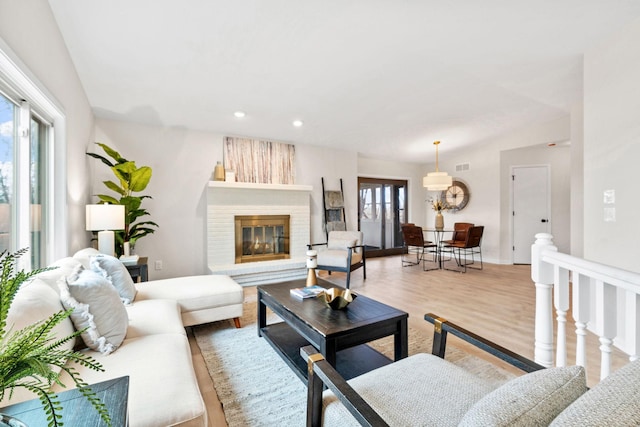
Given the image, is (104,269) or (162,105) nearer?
(104,269)

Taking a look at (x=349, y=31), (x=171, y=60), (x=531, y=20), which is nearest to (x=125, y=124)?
(x=171, y=60)

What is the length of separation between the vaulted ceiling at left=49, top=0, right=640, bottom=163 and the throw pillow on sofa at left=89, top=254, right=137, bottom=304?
1.86 m

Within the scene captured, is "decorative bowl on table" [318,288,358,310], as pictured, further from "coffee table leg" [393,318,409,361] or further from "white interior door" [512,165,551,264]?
"white interior door" [512,165,551,264]

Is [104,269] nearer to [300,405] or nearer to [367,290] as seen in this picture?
[300,405]

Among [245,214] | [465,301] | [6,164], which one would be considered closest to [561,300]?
[465,301]

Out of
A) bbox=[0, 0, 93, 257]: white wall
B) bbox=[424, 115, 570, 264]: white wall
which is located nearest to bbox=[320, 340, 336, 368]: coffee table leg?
bbox=[0, 0, 93, 257]: white wall

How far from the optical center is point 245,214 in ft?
15.5

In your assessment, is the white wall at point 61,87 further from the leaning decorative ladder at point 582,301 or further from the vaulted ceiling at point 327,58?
the leaning decorative ladder at point 582,301

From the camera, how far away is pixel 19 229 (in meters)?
1.98

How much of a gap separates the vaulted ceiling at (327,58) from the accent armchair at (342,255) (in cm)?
185

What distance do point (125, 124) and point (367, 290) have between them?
160 inches

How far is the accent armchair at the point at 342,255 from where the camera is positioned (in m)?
4.30

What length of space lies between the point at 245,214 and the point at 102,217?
2151mm

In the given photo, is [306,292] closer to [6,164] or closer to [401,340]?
[401,340]
